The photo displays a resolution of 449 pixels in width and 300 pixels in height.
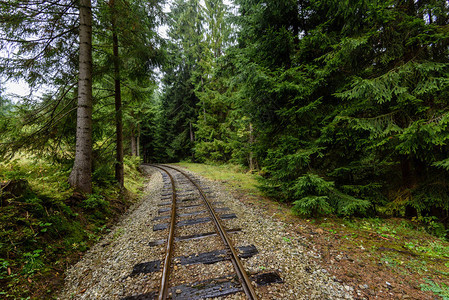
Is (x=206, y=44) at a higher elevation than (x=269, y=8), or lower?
higher

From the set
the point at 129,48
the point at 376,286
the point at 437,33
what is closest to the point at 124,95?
the point at 129,48

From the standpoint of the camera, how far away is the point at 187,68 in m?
23.4

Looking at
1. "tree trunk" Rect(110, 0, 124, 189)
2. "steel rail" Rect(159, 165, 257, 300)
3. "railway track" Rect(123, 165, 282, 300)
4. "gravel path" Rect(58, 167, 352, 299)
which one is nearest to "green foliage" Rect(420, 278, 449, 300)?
"gravel path" Rect(58, 167, 352, 299)

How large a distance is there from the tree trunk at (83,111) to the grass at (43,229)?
0.39 m

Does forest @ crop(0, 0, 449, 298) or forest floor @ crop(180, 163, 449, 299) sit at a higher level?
forest @ crop(0, 0, 449, 298)

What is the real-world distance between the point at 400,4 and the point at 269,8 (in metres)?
3.51

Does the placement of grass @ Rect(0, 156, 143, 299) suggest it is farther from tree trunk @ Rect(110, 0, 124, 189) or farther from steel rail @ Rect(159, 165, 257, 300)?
steel rail @ Rect(159, 165, 257, 300)

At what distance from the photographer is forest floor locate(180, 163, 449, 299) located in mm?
2668

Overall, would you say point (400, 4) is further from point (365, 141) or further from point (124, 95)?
point (124, 95)

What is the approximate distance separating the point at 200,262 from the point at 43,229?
339cm

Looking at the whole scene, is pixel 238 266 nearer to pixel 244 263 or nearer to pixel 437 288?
pixel 244 263

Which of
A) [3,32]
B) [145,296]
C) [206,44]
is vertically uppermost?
[206,44]

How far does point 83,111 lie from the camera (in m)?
5.38

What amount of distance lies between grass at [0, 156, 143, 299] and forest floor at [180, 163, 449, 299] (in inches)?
183
